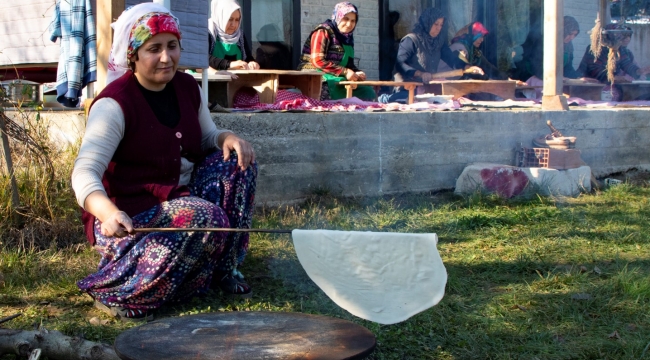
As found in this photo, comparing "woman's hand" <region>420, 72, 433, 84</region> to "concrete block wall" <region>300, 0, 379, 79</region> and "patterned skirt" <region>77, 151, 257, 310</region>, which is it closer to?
"concrete block wall" <region>300, 0, 379, 79</region>

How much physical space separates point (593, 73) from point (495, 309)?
9222 mm

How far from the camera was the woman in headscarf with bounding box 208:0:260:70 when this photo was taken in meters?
7.48

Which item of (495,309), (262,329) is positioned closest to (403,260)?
(262,329)

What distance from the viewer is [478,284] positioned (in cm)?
406

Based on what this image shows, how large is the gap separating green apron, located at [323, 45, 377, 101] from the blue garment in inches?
129

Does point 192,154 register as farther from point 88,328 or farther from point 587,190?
point 587,190

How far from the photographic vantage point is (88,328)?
330 cm

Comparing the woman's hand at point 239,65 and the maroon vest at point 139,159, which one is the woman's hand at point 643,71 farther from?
the maroon vest at point 139,159

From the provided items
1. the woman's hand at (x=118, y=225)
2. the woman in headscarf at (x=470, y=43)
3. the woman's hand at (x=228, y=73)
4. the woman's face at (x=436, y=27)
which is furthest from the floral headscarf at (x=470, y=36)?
the woman's hand at (x=118, y=225)

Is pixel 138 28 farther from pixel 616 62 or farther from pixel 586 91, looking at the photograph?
pixel 616 62

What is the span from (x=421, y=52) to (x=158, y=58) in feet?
22.5

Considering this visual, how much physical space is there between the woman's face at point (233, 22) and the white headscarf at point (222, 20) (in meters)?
0.03

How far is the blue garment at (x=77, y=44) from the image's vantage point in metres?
5.70

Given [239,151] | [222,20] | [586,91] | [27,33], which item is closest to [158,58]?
[239,151]
